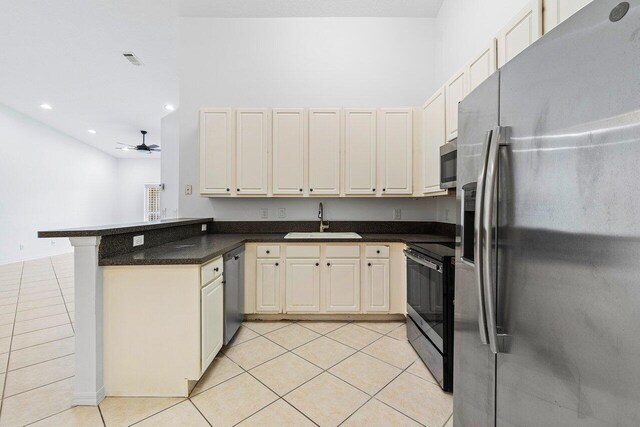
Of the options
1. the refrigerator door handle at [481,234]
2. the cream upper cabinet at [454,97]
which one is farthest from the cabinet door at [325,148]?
the refrigerator door handle at [481,234]

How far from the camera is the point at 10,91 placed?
4.70m

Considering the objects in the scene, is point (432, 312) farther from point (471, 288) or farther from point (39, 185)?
point (39, 185)

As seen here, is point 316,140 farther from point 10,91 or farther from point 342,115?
point 10,91

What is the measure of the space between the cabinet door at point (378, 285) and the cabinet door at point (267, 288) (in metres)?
0.92

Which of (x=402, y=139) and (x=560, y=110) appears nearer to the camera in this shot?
(x=560, y=110)

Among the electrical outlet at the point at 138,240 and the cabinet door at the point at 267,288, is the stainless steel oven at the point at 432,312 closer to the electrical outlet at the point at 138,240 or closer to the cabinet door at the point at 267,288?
the cabinet door at the point at 267,288

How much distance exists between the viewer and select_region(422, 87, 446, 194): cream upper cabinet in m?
2.51

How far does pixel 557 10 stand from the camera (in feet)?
4.16

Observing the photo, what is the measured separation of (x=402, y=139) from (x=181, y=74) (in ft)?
A: 9.00

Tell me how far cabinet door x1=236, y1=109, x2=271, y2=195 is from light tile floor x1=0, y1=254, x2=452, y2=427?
1.51m

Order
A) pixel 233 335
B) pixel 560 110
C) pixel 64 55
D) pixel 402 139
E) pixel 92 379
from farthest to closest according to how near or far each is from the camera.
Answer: pixel 64 55 → pixel 402 139 → pixel 233 335 → pixel 92 379 → pixel 560 110

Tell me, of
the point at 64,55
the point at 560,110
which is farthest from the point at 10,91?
the point at 560,110

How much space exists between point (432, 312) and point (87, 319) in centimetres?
221

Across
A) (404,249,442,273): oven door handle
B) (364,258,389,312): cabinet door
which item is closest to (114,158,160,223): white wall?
(364,258,389,312): cabinet door
